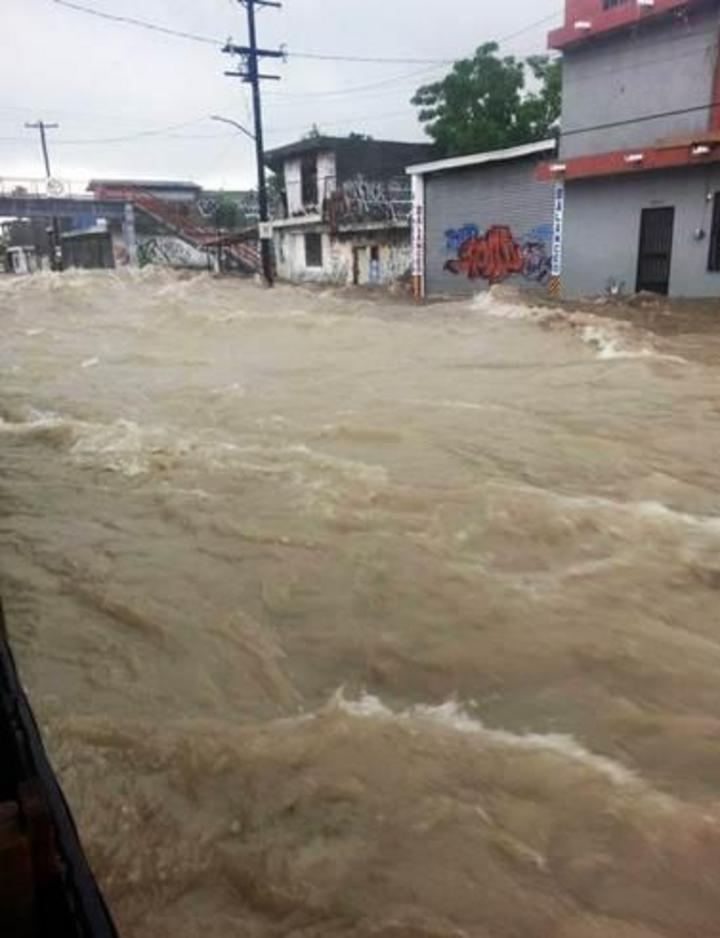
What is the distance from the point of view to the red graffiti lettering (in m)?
21.7

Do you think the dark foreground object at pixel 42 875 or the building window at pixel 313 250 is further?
the building window at pixel 313 250

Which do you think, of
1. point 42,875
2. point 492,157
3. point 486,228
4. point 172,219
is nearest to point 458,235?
point 486,228

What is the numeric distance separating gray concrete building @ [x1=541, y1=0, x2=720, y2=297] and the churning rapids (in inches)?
337

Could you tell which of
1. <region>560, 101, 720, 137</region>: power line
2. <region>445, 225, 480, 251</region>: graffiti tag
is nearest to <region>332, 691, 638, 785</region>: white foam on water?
<region>560, 101, 720, 137</region>: power line

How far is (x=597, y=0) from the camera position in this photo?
16938 millimetres

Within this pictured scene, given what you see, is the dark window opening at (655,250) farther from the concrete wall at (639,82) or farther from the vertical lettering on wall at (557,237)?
Answer: the vertical lettering on wall at (557,237)

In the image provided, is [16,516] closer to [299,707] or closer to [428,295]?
[299,707]

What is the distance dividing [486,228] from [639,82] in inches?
246

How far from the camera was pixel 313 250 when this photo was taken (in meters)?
32.0

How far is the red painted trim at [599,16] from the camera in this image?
51.3 feet

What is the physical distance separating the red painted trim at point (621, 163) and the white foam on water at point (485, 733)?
48.4ft

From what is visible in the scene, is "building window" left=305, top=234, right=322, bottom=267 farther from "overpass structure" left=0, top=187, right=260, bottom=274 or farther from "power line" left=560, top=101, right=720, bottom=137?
"power line" left=560, top=101, right=720, bottom=137

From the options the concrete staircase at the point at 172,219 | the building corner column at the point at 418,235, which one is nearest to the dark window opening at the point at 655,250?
the building corner column at the point at 418,235

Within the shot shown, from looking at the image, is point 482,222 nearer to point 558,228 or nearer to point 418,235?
point 418,235
